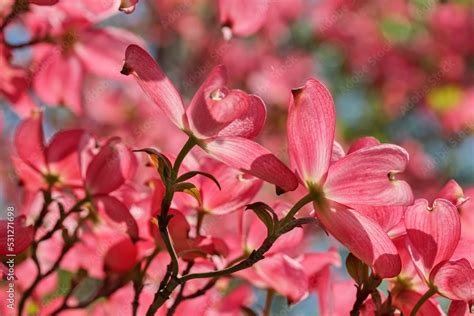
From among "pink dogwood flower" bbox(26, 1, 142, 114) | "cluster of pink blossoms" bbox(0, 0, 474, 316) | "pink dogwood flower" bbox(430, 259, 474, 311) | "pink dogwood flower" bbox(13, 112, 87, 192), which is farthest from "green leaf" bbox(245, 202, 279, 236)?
"pink dogwood flower" bbox(26, 1, 142, 114)

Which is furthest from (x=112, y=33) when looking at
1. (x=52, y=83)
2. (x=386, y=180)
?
(x=386, y=180)

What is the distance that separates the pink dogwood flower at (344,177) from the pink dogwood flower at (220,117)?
0.09 feet

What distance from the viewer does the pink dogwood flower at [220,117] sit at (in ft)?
1.95

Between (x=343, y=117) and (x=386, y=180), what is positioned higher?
(x=386, y=180)

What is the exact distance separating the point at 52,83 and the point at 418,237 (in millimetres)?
665

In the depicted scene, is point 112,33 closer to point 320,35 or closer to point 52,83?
point 52,83

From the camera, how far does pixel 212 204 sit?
74cm

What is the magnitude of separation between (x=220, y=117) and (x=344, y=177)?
11 centimetres

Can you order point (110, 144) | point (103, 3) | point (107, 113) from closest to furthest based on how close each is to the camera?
point (110, 144)
point (103, 3)
point (107, 113)

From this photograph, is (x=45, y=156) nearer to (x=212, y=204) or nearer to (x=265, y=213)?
(x=212, y=204)

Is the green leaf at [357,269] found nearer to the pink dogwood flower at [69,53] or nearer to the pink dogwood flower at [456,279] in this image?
the pink dogwood flower at [456,279]

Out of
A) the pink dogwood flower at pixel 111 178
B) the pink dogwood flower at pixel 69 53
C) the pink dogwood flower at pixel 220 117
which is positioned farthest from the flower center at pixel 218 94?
the pink dogwood flower at pixel 69 53

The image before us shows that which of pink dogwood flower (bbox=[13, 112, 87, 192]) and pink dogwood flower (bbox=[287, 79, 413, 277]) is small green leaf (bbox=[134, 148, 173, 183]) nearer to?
pink dogwood flower (bbox=[287, 79, 413, 277])

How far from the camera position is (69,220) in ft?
3.08
